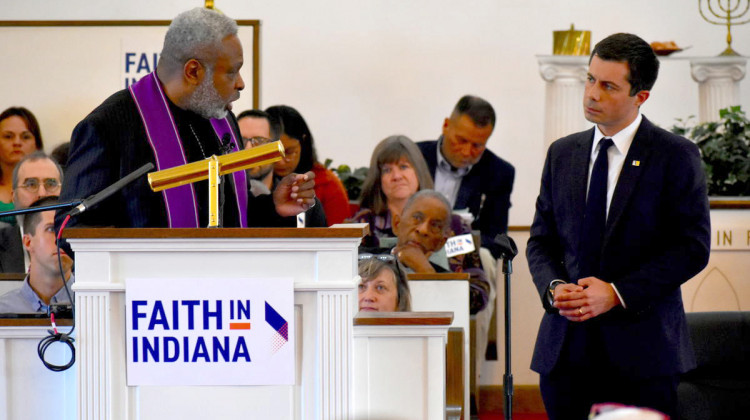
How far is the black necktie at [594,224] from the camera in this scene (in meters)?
3.01

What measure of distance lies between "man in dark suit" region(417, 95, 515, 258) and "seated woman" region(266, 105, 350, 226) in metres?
0.66

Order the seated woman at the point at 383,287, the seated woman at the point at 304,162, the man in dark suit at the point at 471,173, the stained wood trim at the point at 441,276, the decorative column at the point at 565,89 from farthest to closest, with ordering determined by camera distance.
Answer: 1. the decorative column at the point at 565,89
2. the man in dark suit at the point at 471,173
3. the seated woman at the point at 304,162
4. the stained wood trim at the point at 441,276
5. the seated woman at the point at 383,287

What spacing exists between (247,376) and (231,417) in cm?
11

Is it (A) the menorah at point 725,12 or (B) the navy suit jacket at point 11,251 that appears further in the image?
(A) the menorah at point 725,12

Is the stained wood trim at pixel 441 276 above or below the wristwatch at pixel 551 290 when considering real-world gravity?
below

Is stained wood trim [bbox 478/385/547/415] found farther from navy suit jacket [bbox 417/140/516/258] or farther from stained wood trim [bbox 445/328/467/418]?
stained wood trim [bbox 445/328/467/418]

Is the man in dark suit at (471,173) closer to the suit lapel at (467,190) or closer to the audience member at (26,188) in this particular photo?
the suit lapel at (467,190)

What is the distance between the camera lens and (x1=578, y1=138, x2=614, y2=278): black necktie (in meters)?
3.01

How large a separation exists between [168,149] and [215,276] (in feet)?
2.15

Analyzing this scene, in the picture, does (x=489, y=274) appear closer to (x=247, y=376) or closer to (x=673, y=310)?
(x=673, y=310)

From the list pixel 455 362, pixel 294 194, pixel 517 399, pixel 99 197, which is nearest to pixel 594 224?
pixel 294 194

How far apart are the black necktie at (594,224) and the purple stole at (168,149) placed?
95 centimetres

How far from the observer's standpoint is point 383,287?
407cm

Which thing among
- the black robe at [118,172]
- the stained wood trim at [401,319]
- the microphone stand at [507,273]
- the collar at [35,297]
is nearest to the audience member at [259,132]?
the collar at [35,297]
